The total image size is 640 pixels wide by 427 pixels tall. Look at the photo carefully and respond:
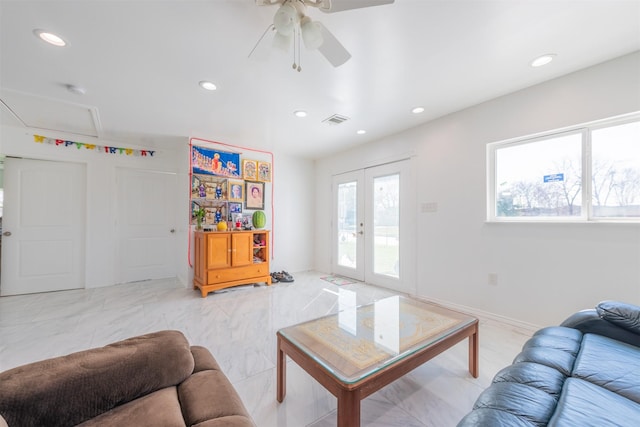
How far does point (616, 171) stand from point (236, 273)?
4.41 m

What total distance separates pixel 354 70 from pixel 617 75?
7.13 feet

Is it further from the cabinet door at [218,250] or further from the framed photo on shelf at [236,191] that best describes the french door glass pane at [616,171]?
the framed photo on shelf at [236,191]

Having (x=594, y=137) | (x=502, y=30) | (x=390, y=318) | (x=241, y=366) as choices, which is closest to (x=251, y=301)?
(x=241, y=366)

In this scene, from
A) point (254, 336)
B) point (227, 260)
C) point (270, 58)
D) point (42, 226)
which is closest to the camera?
point (270, 58)

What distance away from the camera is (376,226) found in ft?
13.7

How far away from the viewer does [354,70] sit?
220cm

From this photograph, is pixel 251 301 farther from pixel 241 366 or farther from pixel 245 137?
pixel 245 137

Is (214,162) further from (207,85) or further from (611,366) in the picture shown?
(611,366)

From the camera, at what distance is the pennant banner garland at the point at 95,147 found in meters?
3.61

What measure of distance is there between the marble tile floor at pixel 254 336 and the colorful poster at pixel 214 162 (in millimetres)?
1911

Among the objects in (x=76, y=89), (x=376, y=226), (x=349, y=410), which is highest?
(x=76, y=89)

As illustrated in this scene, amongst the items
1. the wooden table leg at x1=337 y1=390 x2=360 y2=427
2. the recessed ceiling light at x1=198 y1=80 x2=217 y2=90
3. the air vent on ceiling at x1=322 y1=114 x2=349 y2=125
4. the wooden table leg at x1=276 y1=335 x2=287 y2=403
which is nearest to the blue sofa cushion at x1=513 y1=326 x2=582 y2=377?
the wooden table leg at x1=337 y1=390 x2=360 y2=427

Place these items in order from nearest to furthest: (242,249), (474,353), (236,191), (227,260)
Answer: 1. (474,353)
2. (227,260)
3. (242,249)
4. (236,191)

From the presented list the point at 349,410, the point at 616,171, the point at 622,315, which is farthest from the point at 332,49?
the point at 616,171
